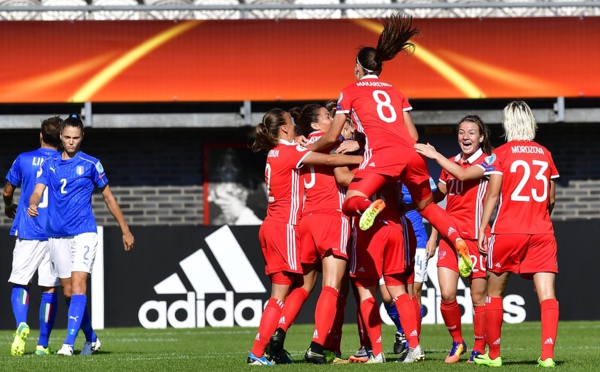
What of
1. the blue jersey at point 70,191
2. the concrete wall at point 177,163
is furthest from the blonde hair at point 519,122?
the concrete wall at point 177,163

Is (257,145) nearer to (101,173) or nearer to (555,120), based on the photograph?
(101,173)

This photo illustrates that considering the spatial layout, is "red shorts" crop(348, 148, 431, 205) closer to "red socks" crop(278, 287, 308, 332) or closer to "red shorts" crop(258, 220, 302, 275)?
"red shorts" crop(258, 220, 302, 275)

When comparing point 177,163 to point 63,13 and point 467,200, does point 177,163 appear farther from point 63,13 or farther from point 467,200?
point 467,200

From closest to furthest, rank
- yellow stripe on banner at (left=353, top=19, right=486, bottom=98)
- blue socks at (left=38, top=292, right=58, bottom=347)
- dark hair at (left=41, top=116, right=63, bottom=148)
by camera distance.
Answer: blue socks at (left=38, top=292, right=58, bottom=347) → dark hair at (left=41, top=116, right=63, bottom=148) → yellow stripe on banner at (left=353, top=19, right=486, bottom=98)

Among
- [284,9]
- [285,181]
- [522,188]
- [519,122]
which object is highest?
[284,9]

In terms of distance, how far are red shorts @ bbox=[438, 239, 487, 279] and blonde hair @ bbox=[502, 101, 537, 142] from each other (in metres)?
1.19

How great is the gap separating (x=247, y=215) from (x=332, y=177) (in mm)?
9946

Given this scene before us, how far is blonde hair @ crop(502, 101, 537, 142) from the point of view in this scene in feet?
29.1

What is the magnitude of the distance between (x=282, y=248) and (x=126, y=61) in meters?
9.07

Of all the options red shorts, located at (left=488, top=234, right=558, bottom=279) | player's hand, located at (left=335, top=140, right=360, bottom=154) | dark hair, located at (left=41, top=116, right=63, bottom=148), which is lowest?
red shorts, located at (left=488, top=234, right=558, bottom=279)

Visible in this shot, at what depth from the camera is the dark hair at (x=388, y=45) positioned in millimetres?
8875

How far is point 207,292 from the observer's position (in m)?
15.6

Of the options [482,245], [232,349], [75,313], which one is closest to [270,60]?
[232,349]

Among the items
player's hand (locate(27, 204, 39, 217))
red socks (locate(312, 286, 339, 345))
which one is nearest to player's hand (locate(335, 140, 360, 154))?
red socks (locate(312, 286, 339, 345))
